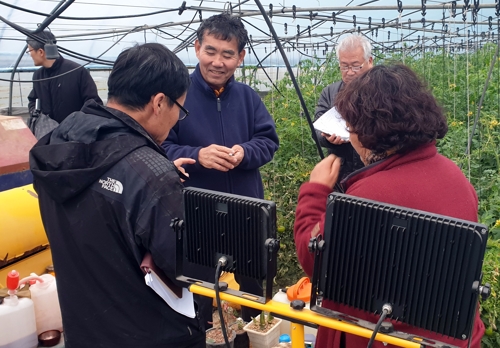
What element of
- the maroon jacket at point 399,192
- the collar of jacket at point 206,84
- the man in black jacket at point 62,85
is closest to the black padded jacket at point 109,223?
the maroon jacket at point 399,192

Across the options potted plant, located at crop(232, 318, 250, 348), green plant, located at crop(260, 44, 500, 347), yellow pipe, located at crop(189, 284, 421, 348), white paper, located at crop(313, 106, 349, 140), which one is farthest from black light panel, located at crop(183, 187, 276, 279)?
potted plant, located at crop(232, 318, 250, 348)

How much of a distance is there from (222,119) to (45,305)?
3.81 ft

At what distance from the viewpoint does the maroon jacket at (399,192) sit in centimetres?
121

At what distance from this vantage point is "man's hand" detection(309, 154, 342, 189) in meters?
1.36

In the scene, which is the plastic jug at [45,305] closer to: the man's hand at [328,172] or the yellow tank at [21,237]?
the yellow tank at [21,237]

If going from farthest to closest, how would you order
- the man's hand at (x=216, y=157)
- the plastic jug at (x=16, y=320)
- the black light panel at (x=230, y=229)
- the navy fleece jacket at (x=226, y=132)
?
the navy fleece jacket at (x=226, y=132) → the man's hand at (x=216, y=157) → the plastic jug at (x=16, y=320) → the black light panel at (x=230, y=229)

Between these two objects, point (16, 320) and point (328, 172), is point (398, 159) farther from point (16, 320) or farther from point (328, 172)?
point (16, 320)

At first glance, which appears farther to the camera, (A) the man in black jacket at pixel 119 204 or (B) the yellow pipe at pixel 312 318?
(A) the man in black jacket at pixel 119 204

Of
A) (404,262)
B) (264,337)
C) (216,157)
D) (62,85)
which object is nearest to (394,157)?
(404,262)

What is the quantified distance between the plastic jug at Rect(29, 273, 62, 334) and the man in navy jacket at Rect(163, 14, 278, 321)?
0.79 meters

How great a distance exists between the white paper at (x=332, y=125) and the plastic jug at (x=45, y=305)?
1395 mm

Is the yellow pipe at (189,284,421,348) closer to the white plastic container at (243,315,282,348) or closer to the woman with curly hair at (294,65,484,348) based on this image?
the woman with curly hair at (294,65,484,348)

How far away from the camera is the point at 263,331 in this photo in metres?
2.62

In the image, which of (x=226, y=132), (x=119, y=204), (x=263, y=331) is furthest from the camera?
(x=263, y=331)
